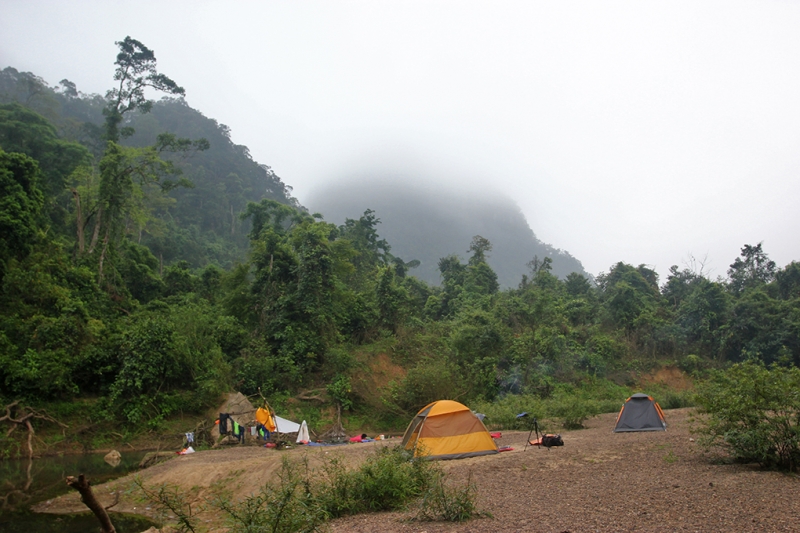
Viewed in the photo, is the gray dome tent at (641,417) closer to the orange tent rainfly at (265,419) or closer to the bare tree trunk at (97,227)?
the orange tent rainfly at (265,419)

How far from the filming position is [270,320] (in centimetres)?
2389

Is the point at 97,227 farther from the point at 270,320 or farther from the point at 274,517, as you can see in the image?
the point at 274,517

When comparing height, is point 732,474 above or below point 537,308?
below

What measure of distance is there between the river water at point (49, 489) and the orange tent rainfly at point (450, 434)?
5856 millimetres

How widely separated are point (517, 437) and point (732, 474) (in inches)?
312

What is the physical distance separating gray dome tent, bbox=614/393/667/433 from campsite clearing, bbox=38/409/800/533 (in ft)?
4.56

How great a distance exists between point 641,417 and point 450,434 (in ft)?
22.6

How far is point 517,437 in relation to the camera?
47.8 ft

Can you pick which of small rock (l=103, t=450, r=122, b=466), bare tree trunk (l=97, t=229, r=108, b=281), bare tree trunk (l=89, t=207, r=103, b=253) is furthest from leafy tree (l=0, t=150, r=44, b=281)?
small rock (l=103, t=450, r=122, b=466)

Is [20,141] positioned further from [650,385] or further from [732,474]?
[650,385]

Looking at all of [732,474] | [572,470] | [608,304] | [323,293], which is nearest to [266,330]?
[323,293]

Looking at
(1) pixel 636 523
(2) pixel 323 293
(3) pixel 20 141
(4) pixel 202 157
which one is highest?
(4) pixel 202 157

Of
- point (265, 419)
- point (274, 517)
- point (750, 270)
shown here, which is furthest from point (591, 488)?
point (750, 270)

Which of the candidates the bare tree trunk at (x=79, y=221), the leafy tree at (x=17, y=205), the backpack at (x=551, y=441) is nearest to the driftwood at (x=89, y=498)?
the backpack at (x=551, y=441)
